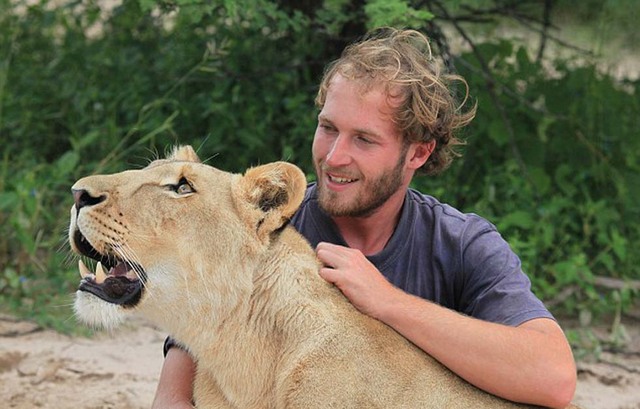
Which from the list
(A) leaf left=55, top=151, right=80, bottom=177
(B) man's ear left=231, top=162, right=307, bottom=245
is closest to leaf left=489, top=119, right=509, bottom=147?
(A) leaf left=55, top=151, right=80, bottom=177

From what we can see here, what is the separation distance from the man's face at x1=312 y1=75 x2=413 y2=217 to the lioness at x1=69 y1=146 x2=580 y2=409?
0.27 meters

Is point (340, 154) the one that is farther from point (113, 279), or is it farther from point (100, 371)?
point (100, 371)

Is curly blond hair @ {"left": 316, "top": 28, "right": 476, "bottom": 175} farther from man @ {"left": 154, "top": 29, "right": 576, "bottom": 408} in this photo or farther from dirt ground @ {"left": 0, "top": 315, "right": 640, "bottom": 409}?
dirt ground @ {"left": 0, "top": 315, "right": 640, "bottom": 409}

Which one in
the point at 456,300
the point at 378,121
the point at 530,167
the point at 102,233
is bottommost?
the point at 530,167

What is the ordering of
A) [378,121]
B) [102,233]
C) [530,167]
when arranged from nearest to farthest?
1. [102,233]
2. [378,121]
3. [530,167]

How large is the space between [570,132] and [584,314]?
41.9 inches

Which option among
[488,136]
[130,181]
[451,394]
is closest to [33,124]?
[488,136]

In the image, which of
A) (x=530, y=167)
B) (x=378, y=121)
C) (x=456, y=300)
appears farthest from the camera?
(x=530, y=167)

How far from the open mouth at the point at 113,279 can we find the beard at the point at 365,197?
1.98 feet

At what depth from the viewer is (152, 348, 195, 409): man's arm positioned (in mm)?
3398

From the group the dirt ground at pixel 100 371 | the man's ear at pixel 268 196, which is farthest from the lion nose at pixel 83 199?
the dirt ground at pixel 100 371

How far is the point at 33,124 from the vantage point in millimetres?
6547

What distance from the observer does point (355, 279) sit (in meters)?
3.07

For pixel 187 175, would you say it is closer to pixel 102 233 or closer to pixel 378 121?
pixel 102 233
